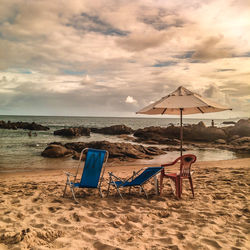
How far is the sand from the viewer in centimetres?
280

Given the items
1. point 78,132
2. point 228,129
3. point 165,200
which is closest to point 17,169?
point 165,200

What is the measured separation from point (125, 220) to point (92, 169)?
1523 mm

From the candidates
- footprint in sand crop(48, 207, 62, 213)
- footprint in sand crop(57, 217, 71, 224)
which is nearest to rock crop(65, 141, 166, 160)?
footprint in sand crop(48, 207, 62, 213)

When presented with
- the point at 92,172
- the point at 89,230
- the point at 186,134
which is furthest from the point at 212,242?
the point at 186,134

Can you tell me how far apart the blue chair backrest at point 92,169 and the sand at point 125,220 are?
0.38 meters

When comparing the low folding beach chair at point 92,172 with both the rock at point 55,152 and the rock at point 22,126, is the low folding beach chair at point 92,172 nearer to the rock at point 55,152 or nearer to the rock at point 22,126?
the rock at point 55,152

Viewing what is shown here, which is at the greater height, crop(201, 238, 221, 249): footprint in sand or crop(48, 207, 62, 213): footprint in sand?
crop(201, 238, 221, 249): footprint in sand

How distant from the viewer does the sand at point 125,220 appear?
2805 mm

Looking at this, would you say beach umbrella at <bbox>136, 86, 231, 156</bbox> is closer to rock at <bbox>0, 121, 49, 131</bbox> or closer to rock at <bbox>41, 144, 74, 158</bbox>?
rock at <bbox>41, 144, 74, 158</bbox>

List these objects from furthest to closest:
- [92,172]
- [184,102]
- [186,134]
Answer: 1. [186,134]
2. [184,102]
3. [92,172]

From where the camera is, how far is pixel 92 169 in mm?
4770

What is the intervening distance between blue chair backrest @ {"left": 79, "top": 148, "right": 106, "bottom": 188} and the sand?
1.26 feet

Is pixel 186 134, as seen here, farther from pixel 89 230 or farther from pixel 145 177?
pixel 89 230

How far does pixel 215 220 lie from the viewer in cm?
353
